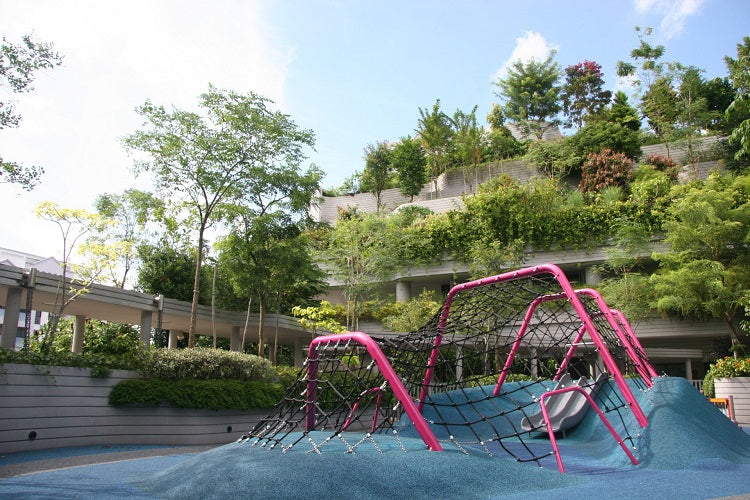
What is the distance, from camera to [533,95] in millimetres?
32125

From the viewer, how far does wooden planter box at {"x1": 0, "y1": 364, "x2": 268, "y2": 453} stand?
830 cm

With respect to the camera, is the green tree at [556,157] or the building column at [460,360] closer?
the building column at [460,360]

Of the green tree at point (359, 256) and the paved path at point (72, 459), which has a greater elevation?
the green tree at point (359, 256)

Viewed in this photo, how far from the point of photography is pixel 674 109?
28.0m

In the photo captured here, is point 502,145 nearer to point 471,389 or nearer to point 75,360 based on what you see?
point 471,389

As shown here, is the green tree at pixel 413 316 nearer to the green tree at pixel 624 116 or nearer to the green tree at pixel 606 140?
Answer: the green tree at pixel 606 140

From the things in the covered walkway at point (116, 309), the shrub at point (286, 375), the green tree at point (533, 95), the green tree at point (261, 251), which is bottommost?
the shrub at point (286, 375)

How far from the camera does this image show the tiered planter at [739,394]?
13523 millimetres

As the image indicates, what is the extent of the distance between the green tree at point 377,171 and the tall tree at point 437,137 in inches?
90.3

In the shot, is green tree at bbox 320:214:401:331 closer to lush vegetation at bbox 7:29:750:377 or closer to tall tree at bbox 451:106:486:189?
lush vegetation at bbox 7:29:750:377

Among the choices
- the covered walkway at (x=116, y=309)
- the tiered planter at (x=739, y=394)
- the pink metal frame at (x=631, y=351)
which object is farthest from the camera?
the tiered planter at (x=739, y=394)

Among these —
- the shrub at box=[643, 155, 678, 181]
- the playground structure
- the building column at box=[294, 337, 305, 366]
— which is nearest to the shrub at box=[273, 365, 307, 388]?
the playground structure

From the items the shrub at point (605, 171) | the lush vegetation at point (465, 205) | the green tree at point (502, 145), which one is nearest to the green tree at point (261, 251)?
the lush vegetation at point (465, 205)

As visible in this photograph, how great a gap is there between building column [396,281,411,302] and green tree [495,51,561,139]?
44.2 ft
